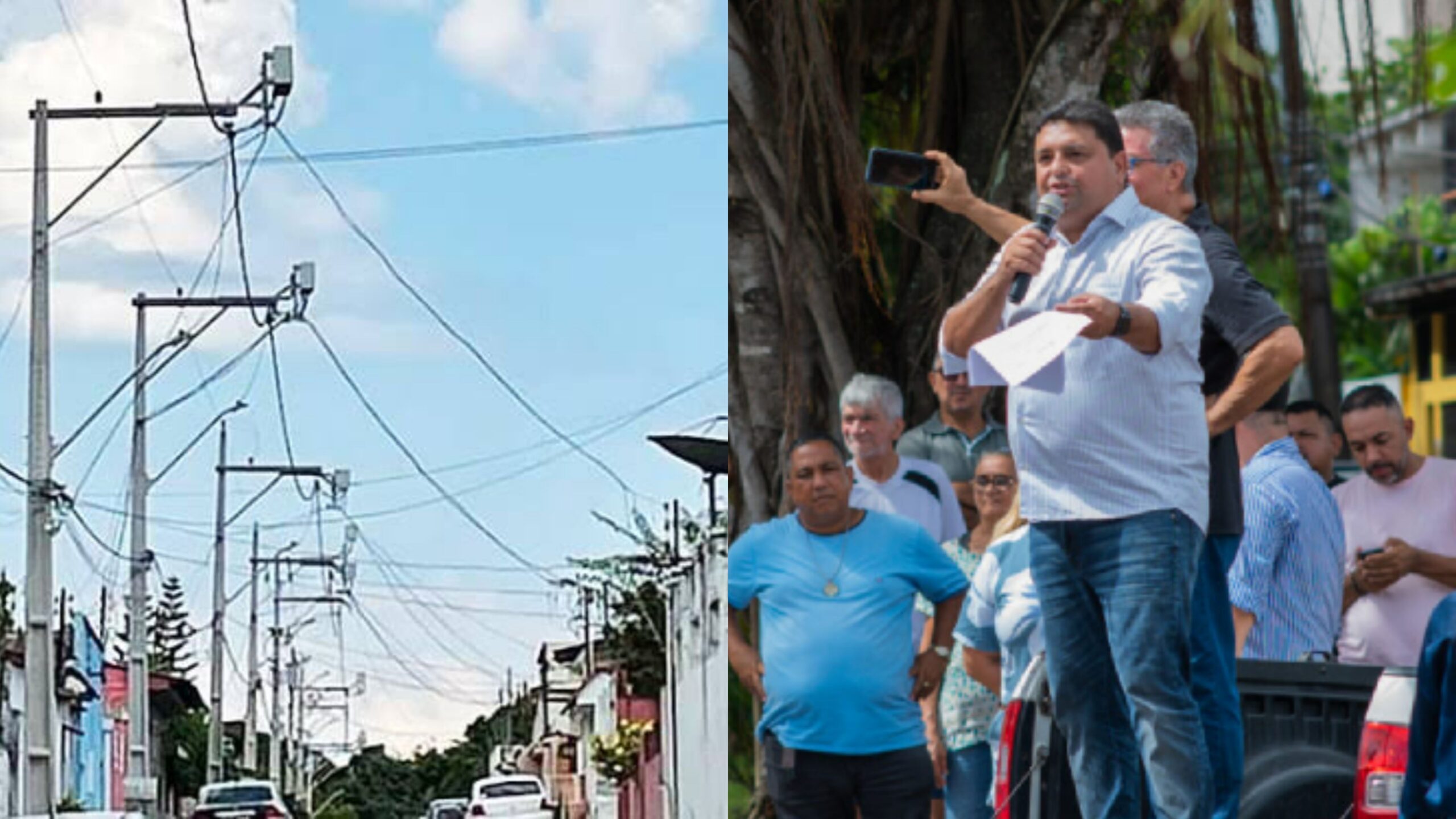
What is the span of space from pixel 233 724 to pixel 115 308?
2.60 feet

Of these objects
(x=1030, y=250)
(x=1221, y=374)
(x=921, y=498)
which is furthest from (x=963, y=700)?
(x=1030, y=250)

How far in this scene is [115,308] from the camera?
427 cm

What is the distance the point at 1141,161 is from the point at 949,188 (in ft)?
2.05

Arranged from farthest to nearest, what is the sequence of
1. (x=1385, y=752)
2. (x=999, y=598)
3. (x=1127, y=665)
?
(x=999, y=598) < (x=1127, y=665) < (x=1385, y=752)

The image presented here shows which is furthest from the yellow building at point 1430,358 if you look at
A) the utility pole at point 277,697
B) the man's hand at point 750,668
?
the utility pole at point 277,697

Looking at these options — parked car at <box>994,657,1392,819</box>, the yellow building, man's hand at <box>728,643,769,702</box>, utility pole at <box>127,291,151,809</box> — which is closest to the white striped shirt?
parked car at <box>994,657,1392,819</box>

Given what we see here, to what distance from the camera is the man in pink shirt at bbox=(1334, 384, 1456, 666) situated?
3561mm

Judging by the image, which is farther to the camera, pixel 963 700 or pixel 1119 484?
pixel 963 700

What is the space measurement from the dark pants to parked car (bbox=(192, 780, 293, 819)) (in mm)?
880

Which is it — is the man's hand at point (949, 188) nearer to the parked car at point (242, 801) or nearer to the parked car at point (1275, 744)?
the parked car at point (1275, 744)

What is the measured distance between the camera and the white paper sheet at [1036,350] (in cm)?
323

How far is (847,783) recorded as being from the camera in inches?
164

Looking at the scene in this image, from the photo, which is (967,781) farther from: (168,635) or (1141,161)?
(168,635)

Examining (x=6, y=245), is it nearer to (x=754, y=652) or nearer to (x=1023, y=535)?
(x=754, y=652)
